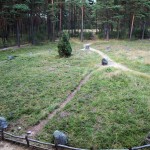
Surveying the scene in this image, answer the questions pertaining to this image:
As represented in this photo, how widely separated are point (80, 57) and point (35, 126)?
558 inches

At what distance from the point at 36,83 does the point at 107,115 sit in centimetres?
805

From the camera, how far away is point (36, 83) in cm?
1850

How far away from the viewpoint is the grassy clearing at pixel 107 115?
11.5m

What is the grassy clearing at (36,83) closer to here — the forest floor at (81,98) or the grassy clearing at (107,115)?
the forest floor at (81,98)

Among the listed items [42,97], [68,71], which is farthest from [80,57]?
[42,97]

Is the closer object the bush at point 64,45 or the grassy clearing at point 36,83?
the grassy clearing at point 36,83

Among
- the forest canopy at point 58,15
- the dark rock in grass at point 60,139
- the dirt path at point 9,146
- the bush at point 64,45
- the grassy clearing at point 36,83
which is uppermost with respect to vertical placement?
the forest canopy at point 58,15

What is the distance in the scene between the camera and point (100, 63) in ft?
74.6

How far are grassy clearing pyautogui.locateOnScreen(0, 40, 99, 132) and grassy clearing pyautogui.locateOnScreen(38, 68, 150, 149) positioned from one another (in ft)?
5.30

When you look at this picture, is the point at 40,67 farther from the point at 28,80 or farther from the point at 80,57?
the point at 80,57

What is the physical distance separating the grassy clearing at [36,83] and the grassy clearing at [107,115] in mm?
1616

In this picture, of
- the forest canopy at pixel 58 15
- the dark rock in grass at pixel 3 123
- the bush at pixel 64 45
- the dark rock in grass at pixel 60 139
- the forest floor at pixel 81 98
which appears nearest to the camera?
the dark rock in grass at pixel 60 139

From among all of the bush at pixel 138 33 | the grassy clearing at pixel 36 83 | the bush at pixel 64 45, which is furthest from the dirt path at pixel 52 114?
the bush at pixel 138 33

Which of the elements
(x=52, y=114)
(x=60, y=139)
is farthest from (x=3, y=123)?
(x=60, y=139)
